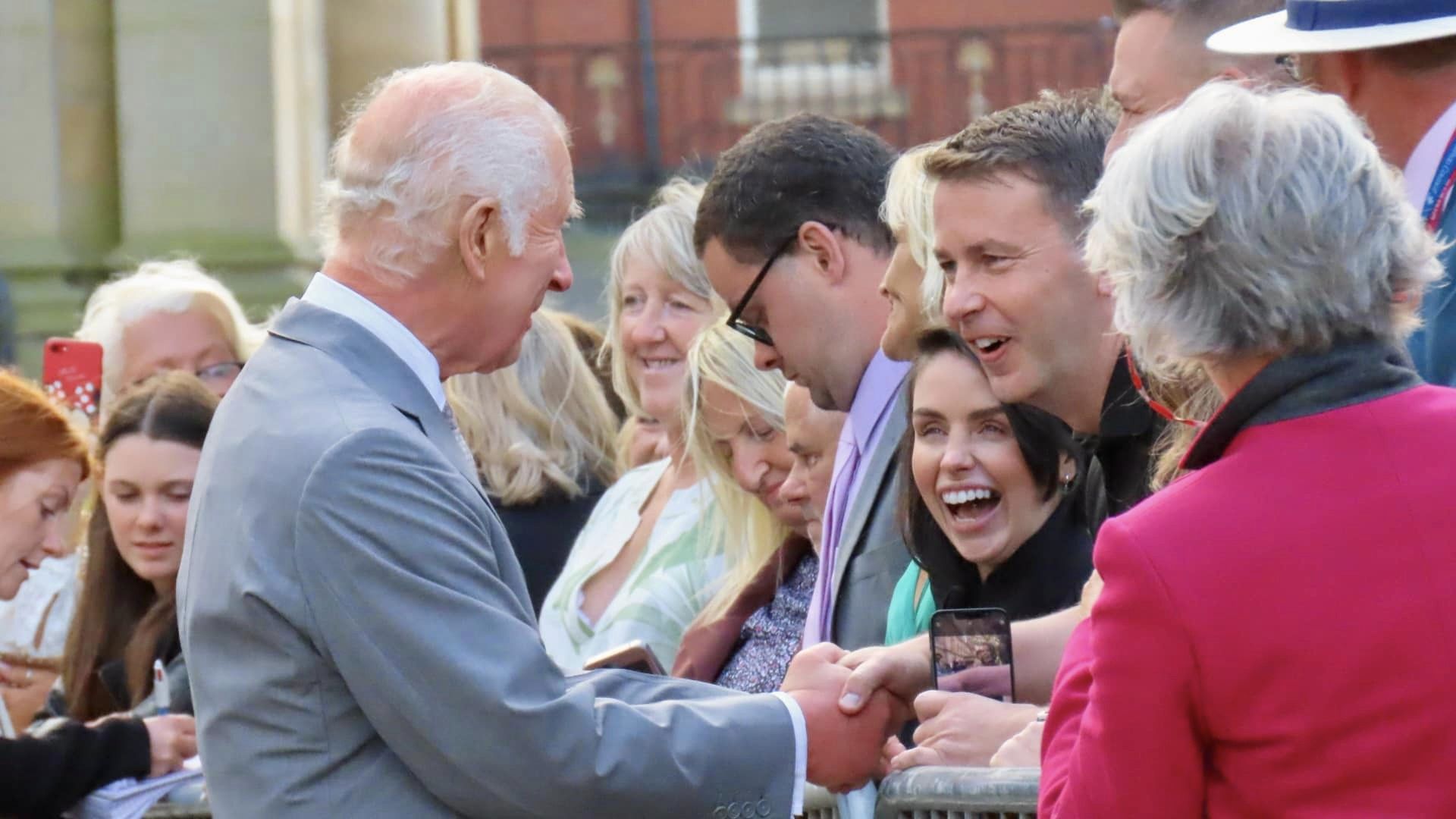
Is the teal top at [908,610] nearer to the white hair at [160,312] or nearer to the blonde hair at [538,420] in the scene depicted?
the blonde hair at [538,420]

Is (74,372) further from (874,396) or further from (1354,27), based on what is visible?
(1354,27)

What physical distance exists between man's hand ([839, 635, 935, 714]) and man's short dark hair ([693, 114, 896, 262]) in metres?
1.22

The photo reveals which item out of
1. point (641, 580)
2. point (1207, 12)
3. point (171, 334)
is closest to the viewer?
point (1207, 12)

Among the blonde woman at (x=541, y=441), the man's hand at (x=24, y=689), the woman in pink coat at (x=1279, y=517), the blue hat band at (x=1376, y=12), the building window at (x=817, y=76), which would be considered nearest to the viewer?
the woman in pink coat at (x=1279, y=517)

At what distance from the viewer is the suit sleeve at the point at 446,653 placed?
8.75 ft

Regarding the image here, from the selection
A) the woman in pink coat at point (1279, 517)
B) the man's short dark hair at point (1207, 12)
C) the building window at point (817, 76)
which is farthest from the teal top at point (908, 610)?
the building window at point (817, 76)

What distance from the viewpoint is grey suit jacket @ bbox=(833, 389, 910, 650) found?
383 centimetres

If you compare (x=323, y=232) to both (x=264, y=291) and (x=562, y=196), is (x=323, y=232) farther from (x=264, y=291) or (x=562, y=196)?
(x=264, y=291)

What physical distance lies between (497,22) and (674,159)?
2111mm

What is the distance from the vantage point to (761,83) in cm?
1884

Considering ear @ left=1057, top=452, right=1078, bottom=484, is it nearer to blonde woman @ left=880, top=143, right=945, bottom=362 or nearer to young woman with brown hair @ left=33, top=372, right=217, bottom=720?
blonde woman @ left=880, top=143, right=945, bottom=362

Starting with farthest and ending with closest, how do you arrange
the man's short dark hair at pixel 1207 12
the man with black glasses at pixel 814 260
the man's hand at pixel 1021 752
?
the man with black glasses at pixel 814 260 < the man's short dark hair at pixel 1207 12 < the man's hand at pixel 1021 752

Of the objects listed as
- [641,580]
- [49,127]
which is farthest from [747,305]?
[49,127]

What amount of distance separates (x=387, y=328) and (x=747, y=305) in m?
1.45
